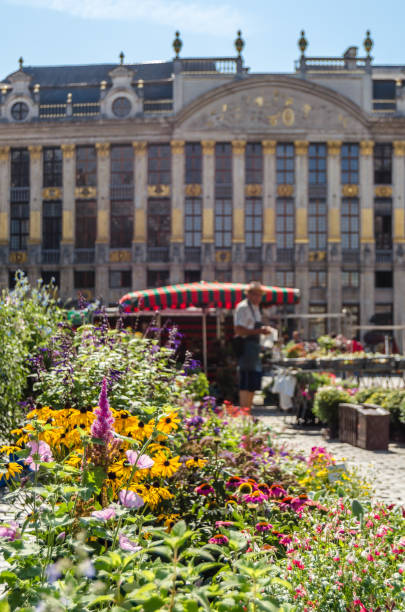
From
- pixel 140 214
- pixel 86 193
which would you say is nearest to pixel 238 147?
pixel 140 214

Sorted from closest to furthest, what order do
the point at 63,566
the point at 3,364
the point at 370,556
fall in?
the point at 63,566, the point at 370,556, the point at 3,364

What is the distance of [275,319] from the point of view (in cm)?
3675

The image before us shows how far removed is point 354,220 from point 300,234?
10.1ft

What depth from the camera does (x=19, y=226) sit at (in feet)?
131

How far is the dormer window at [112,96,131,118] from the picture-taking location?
39344mm

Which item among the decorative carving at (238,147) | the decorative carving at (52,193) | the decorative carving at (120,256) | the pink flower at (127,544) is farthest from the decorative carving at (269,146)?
the pink flower at (127,544)

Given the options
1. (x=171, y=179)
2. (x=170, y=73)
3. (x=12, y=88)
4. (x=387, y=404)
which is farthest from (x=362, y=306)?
(x=387, y=404)

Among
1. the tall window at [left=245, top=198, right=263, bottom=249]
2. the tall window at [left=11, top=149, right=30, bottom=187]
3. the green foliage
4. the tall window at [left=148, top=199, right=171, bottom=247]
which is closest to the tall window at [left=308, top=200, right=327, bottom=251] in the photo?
the tall window at [left=245, top=198, right=263, bottom=249]

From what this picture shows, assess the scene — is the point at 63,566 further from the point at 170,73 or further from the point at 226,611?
the point at 170,73

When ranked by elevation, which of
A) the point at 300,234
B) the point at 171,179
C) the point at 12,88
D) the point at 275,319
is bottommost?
the point at 275,319

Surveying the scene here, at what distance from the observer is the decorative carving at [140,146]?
38.8 metres

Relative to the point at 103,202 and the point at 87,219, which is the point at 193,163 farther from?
the point at 87,219

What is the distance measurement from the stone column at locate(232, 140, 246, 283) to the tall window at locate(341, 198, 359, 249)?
17.9 feet

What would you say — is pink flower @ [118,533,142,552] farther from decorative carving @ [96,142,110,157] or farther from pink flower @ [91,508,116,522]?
decorative carving @ [96,142,110,157]
